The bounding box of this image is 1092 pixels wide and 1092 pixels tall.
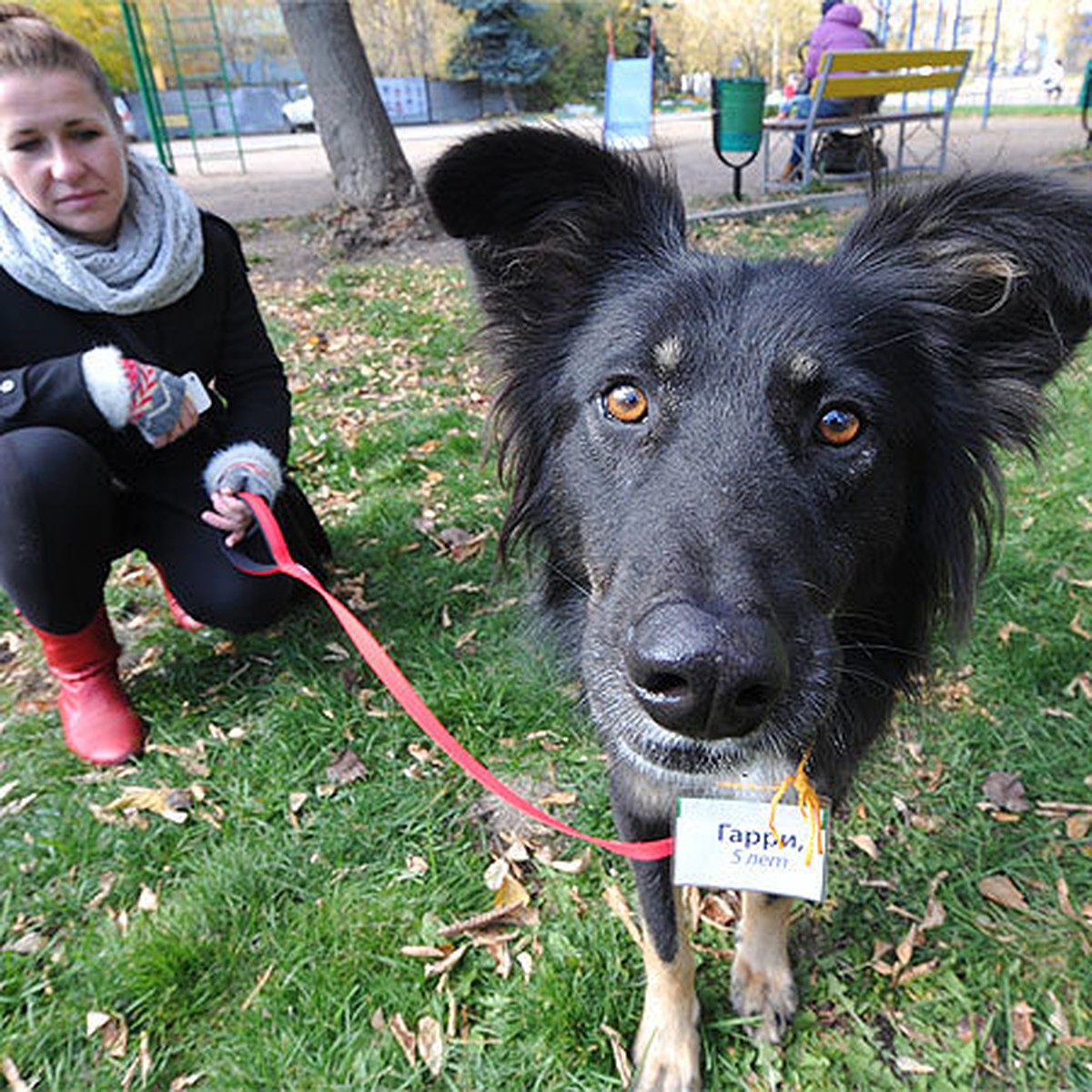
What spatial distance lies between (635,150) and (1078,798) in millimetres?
2512

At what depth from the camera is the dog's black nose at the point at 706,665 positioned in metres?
1.31

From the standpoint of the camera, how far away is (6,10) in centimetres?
277

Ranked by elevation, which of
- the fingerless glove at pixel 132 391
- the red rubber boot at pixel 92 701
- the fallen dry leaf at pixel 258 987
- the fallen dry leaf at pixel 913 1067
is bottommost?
the fallen dry leaf at pixel 913 1067

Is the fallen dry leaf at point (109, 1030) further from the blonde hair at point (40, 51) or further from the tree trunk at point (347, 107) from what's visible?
the tree trunk at point (347, 107)

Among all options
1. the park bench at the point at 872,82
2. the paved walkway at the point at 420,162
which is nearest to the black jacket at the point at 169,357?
the paved walkway at the point at 420,162

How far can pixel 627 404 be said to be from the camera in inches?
74.9

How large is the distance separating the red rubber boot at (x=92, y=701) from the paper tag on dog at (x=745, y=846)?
2153mm

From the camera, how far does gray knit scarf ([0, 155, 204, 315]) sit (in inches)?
104

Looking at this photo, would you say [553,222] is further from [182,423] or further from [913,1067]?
[913,1067]

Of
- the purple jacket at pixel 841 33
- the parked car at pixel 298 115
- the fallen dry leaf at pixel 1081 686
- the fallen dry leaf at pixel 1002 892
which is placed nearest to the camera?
the fallen dry leaf at pixel 1002 892

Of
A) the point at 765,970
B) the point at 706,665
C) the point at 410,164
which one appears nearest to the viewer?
the point at 706,665

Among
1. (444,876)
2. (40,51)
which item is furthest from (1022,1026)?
(40,51)

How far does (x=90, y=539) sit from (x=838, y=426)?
249cm

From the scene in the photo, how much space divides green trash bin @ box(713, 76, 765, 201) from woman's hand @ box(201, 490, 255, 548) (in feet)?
32.1
